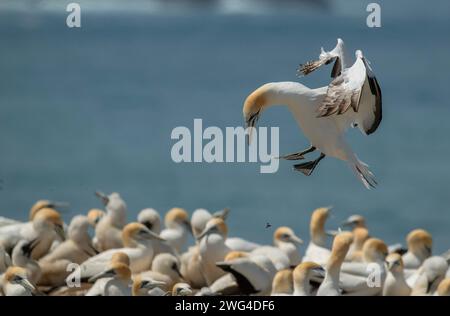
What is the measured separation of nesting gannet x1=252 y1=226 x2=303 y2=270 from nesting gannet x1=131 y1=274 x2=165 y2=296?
44.5 inches

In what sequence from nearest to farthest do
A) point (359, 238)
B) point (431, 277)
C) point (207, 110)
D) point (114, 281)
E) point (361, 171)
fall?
point (361, 171), point (114, 281), point (431, 277), point (359, 238), point (207, 110)

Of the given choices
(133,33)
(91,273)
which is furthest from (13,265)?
(133,33)

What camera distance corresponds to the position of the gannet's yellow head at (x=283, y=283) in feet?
28.8

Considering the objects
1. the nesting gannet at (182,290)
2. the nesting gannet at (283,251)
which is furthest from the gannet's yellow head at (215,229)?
the nesting gannet at (182,290)

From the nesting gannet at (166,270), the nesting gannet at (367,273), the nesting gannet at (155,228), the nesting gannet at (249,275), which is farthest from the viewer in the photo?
the nesting gannet at (155,228)

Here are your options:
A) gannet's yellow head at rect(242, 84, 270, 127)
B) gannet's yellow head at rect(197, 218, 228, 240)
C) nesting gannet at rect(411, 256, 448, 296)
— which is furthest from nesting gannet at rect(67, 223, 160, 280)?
gannet's yellow head at rect(242, 84, 270, 127)

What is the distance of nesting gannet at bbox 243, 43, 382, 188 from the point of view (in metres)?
5.63

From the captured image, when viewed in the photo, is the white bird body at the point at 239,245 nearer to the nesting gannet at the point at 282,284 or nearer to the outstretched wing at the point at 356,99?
the nesting gannet at the point at 282,284

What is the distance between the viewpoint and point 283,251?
33.7ft

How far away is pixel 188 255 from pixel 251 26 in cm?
2846

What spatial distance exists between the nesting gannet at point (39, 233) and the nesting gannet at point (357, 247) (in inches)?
78.2

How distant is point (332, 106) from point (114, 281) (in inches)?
132

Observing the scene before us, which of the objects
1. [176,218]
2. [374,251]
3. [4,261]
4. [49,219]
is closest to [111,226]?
[176,218]

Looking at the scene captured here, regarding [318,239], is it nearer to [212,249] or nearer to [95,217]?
[212,249]
